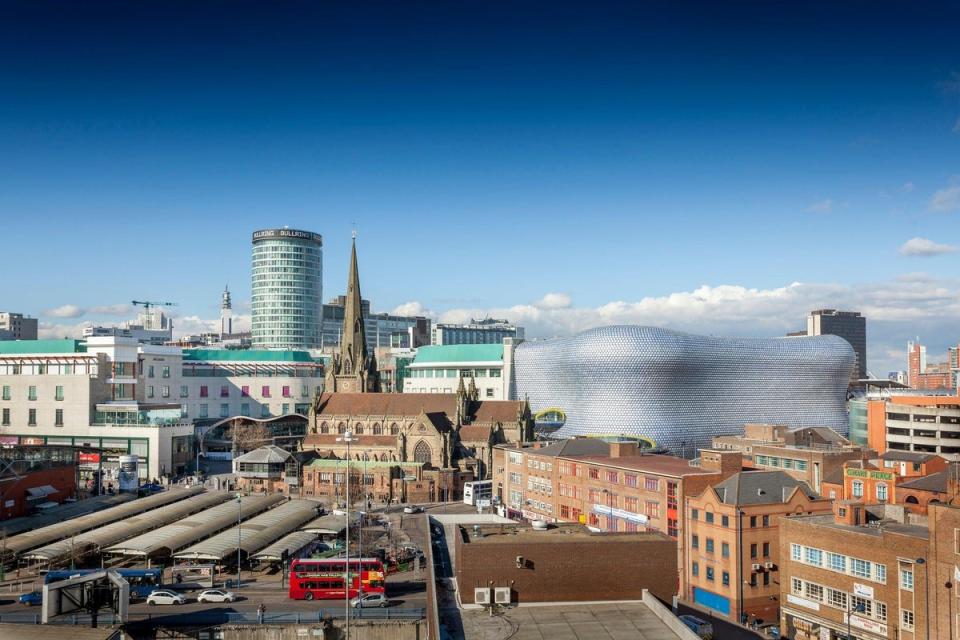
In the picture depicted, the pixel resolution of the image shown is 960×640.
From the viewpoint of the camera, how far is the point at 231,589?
210 ft

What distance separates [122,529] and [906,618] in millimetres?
63502

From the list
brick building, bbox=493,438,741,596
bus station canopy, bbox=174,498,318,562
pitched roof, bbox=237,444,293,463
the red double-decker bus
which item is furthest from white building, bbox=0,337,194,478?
the red double-decker bus

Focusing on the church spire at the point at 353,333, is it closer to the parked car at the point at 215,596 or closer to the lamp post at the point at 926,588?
the parked car at the point at 215,596

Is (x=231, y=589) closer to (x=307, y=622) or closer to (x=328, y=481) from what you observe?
(x=307, y=622)

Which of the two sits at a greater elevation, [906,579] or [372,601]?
[906,579]

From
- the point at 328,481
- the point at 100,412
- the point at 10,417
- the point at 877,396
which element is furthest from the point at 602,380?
the point at 10,417

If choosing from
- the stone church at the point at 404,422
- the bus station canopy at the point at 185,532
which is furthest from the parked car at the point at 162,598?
the stone church at the point at 404,422

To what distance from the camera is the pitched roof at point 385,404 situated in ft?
434

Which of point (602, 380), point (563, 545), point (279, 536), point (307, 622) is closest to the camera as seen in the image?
point (563, 545)

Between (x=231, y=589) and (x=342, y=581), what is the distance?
373 inches

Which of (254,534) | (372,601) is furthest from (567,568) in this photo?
(254,534)

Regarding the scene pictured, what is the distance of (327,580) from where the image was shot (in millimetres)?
60812

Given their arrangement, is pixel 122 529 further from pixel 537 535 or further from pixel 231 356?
pixel 231 356

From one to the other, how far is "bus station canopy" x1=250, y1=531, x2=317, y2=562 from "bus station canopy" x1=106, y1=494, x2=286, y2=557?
414 cm
